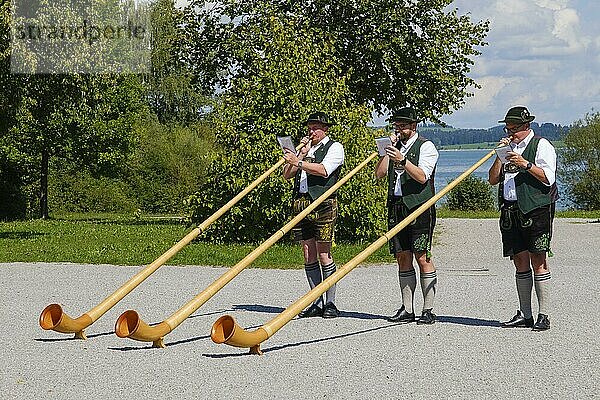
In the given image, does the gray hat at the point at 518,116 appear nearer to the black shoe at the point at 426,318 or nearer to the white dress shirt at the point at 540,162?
the white dress shirt at the point at 540,162

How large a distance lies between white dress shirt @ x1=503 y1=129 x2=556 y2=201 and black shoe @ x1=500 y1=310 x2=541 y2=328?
113 cm

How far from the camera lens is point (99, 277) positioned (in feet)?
42.9

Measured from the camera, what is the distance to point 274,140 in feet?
57.1

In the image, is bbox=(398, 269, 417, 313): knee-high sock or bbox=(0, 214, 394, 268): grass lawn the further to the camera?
bbox=(0, 214, 394, 268): grass lawn

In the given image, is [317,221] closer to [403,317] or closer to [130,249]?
[403,317]

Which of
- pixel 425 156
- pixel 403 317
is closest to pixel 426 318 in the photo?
pixel 403 317

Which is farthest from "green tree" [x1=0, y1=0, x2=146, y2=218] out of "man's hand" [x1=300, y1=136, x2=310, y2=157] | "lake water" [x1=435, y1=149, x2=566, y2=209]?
"man's hand" [x1=300, y1=136, x2=310, y2=157]

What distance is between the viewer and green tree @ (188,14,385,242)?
56.5ft

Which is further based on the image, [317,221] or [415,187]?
[317,221]

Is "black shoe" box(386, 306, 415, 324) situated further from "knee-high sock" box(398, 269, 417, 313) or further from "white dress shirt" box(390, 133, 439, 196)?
"white dress shirt" box(390, 133, 439, 196)

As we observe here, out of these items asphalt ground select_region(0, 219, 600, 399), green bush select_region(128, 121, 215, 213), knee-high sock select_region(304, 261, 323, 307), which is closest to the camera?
asphalt ground select_region(0, 219, 600, 399)

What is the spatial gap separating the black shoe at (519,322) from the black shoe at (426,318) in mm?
661

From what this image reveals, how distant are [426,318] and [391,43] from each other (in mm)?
17396

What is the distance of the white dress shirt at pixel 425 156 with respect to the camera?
877cm
